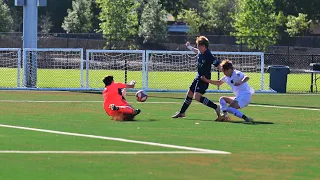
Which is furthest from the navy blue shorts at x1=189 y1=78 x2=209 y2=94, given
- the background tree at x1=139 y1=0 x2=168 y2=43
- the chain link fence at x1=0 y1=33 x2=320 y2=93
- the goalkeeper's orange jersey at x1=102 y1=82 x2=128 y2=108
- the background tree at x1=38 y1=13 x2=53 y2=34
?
the background tree at x1=38 y1=13 x2=53 y2=34

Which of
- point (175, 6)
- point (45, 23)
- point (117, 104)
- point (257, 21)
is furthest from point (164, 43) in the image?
point (117, 104)

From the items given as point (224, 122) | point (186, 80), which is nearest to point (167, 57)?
point (186, 80)

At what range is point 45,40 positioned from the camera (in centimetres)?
7219

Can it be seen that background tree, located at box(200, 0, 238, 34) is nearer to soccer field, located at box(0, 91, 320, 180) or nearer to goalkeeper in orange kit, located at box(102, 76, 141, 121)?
soccer field, located at box(0, 91, 320, 180)

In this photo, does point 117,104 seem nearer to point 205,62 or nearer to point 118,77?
point 205,62

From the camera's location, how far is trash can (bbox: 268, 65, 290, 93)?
33.3m

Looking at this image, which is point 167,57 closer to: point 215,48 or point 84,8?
point 215,48

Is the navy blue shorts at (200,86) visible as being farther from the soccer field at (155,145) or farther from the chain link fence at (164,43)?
the chain link fence at (164,43)

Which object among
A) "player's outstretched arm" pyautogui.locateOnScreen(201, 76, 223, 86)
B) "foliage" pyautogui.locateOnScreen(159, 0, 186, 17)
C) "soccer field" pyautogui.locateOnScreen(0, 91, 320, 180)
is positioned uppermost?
"foliage" pyautogui.locateOnScreen(159, 0, 186, 17)

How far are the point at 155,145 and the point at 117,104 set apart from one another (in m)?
4.90

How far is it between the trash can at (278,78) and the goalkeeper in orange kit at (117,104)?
15.4 meters

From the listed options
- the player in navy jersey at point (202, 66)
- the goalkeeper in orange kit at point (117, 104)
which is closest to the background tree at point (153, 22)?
the player in navy jersey at point (202, 66)

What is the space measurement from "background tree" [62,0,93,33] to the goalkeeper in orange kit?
207 feet

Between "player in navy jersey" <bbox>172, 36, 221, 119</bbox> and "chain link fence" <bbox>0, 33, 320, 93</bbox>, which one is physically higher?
"player in navy jersey" <bbox>172, 36, 221, 119</bbox>
